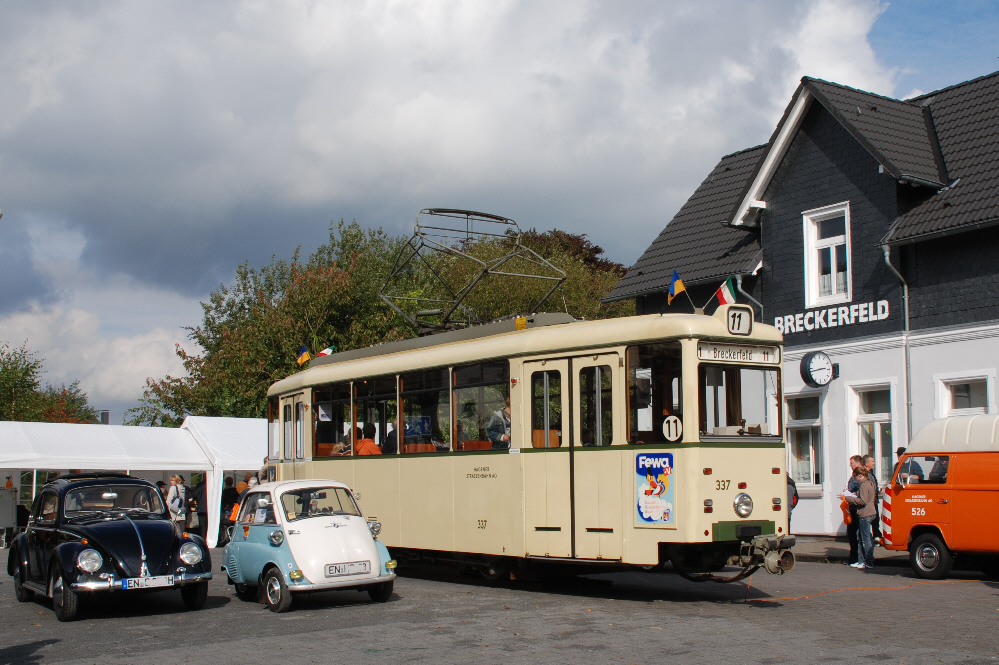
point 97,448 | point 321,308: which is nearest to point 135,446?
point 97,448

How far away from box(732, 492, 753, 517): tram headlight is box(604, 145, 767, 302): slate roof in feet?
38.3

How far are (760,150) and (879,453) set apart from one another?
28.7 feet

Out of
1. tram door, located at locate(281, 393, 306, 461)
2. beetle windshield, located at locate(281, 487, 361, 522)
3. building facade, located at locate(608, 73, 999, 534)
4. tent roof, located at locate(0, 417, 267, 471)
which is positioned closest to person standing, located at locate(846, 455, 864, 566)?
building facade, located at locate(608, 73, 999, 534)

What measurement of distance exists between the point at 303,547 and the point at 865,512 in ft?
30.3

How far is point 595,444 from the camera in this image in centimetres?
1230

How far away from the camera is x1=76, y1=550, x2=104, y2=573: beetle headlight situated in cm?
1152

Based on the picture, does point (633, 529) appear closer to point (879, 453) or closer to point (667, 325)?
point (667, 325)

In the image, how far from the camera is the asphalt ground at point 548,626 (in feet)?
28.6

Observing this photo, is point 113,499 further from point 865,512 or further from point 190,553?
point 865,512

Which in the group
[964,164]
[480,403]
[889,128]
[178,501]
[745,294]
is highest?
[889,128]

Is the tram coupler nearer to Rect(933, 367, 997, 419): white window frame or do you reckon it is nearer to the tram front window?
the tram front window

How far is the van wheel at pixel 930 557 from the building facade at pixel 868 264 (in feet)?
13.2

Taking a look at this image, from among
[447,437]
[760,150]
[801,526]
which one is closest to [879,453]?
[801,526]

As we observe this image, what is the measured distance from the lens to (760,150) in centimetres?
2600
